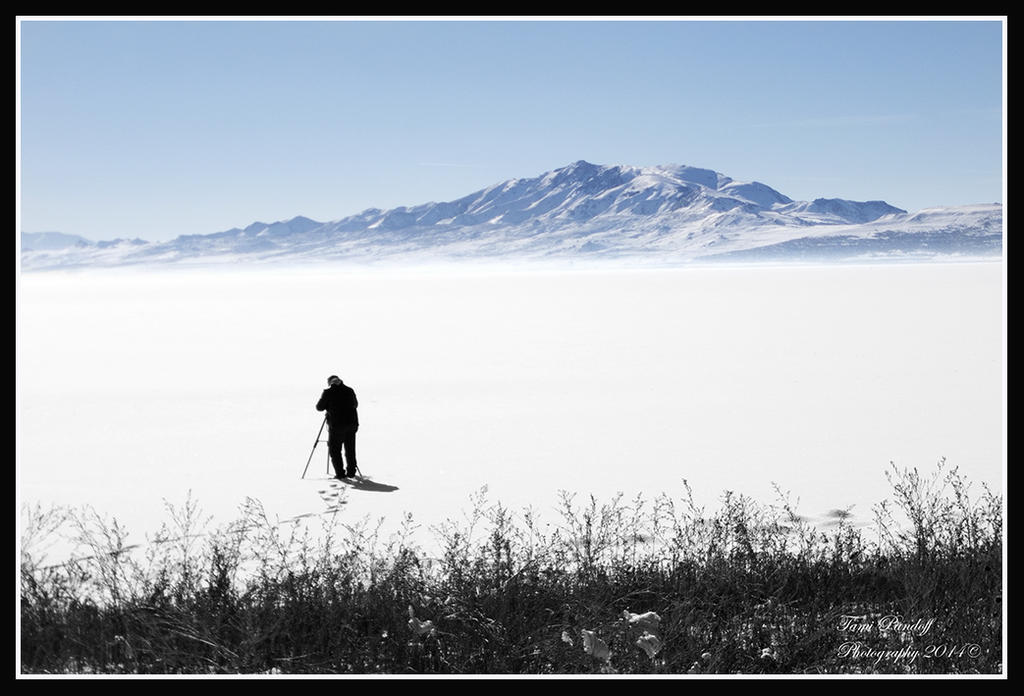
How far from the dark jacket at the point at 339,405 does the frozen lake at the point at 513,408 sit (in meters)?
0.78

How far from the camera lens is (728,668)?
223 inches

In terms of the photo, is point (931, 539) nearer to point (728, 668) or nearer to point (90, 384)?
point (728, 668)

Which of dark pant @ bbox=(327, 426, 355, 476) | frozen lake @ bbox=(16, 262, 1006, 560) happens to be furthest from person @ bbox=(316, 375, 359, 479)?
frozen lake @ bbox=(16, 262, 1006, 560)

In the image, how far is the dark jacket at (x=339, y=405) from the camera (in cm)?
962

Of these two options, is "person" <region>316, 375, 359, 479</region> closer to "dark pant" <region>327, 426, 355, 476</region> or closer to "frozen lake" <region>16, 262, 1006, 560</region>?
"dark pant" <region>327, 426, 355, 476</region>

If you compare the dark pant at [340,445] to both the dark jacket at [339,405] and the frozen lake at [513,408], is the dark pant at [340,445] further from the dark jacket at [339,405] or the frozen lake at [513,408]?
the frozen lake at [513,408]

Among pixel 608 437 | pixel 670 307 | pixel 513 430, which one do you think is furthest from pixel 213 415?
pixel 670 307

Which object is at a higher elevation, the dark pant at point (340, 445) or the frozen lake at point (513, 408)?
the dark pant at point (340, 445)

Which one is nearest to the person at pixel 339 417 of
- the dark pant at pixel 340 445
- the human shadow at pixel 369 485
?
the dark pant at pixel 340 445

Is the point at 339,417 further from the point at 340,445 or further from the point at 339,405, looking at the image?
the point at 340,445

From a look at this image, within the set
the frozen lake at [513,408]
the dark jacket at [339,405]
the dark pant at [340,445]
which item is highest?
the dark jacket at [339,405]

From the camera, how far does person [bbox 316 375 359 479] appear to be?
9633 millimetres

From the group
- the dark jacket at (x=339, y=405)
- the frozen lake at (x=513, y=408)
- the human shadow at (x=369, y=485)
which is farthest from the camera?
the frozen lake at (x=513, y=408)

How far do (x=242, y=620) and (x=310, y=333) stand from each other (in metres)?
28.5
